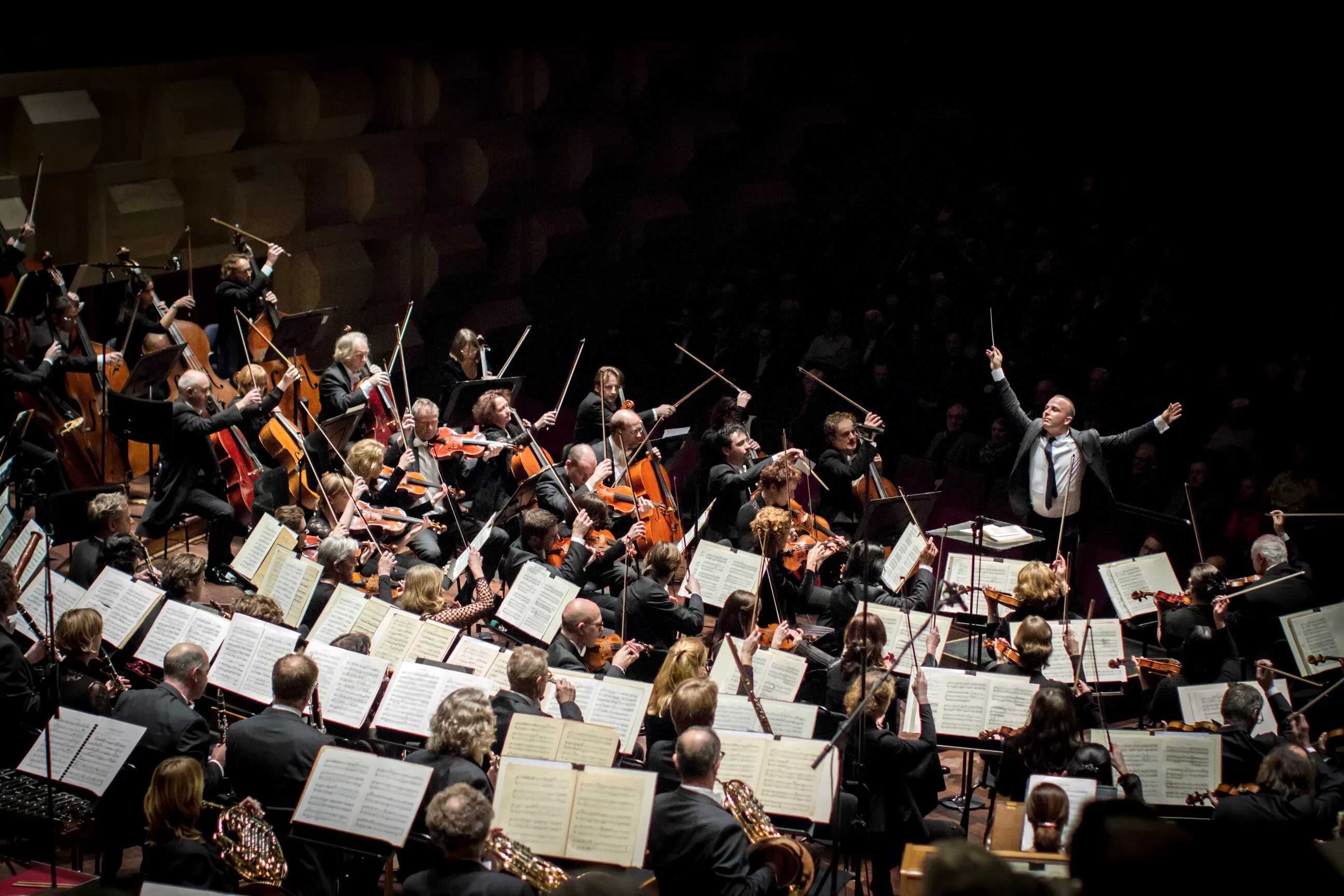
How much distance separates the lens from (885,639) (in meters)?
5.36

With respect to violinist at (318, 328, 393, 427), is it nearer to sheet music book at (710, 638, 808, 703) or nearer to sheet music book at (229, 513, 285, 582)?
sheet music book at (229, 513, 285, 582)

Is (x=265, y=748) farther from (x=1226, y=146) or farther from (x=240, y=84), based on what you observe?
(x=1226, y=146)

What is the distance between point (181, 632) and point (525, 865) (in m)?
2.13

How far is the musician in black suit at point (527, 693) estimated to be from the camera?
4645 mm

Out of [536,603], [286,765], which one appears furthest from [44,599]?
[536,603]

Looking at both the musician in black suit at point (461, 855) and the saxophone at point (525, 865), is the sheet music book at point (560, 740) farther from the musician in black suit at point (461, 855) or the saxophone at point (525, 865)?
the musician in black suit at point (461, 855)

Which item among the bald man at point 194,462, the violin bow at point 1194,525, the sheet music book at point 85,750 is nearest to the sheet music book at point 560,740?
the sheet music book at point 85,750

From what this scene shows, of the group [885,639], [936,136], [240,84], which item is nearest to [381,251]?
[240,84]

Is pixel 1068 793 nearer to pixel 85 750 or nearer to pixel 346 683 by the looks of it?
pixel 346 683

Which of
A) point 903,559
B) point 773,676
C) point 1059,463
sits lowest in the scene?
point 773,676

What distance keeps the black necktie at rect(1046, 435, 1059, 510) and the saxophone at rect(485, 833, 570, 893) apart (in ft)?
16.3

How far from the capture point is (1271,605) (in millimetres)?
6312

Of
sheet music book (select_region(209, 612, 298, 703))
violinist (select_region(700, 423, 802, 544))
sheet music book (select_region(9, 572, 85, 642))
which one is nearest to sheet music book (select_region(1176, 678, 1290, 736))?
violinist (select_region(700, 423, 802, 544))

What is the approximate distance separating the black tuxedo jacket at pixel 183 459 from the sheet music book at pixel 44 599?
1.41 meters
